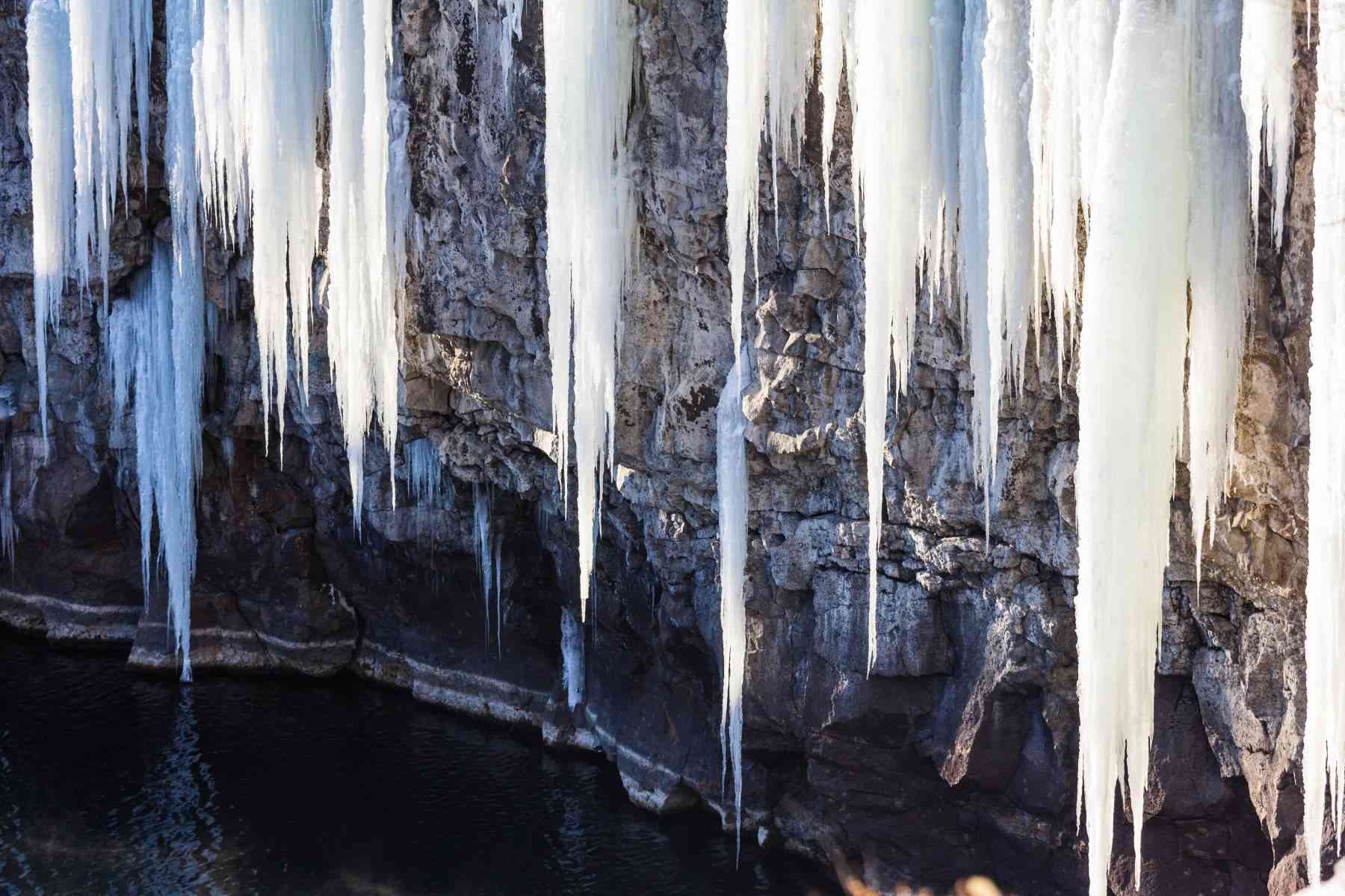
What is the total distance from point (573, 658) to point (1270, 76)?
10.5 meters

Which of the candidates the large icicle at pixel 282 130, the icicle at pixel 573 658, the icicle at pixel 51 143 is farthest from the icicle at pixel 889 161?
the icicle at pixel 51 143

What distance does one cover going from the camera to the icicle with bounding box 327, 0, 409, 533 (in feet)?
39.0

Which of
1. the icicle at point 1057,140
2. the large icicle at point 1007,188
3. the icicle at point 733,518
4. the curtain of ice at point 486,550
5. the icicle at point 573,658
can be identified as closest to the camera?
the icicle at point 1057,140

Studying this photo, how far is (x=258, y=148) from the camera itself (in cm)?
1266

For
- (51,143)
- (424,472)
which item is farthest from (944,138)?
(51,143)

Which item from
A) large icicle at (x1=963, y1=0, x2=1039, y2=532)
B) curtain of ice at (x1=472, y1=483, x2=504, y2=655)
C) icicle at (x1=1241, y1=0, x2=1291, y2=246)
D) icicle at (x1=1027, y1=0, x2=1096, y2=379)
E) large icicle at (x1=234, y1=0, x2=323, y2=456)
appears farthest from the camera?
curtain of ice at (x1=472, y1=483, x2=504, y2=655)

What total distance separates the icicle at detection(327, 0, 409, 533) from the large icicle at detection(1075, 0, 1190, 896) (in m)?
6.75

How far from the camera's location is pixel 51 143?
15.1m

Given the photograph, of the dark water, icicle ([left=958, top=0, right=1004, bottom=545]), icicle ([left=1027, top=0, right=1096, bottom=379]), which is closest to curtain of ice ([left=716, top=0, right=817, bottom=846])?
icicle ([left=958, top=0, right=1004, bottom=545])

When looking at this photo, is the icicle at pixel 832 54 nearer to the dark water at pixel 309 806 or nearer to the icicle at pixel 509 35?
the icicle at pixel 509 35

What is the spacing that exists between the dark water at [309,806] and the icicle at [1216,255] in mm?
5800

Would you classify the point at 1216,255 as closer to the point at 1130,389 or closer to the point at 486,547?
the point at 1130,389

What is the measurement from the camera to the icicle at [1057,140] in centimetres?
742

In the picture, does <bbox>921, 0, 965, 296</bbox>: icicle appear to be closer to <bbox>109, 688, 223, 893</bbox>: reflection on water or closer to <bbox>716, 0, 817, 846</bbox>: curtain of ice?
<bbox>716, 0, 817, 846</bbox>: curtain of ice
